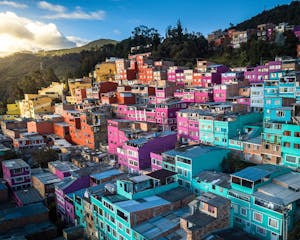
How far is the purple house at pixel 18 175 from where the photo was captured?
28766mm

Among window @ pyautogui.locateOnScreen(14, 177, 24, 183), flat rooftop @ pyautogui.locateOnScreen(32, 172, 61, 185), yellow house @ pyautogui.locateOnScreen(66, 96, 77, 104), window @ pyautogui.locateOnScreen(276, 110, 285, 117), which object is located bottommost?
window @ pyautogui.locateOnScreen(14, 177, 24, 183)

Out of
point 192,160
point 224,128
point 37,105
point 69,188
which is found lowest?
point 69,188

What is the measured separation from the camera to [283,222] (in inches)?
635

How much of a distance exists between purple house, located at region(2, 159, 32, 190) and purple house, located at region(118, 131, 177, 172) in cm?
969

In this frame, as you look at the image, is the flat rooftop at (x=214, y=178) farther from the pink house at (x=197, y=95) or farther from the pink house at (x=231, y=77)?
the pink house at (x=231, y=77)

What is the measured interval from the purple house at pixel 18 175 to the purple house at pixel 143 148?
9693 mm

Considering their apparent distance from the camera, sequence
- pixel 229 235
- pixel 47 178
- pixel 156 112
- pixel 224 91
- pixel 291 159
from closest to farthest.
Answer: pixel 229 235, pixel 291 159, pixel 47 178, pixel 224 91, pixel 156 112

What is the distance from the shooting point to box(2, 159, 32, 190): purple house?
28766 mm

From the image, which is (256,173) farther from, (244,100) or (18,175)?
(18,175)

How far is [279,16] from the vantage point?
80688 millimetres

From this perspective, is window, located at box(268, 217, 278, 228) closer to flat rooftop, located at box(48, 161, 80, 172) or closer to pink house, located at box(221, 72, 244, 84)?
flat rooftop, located at box(48, 161, 80, 172)

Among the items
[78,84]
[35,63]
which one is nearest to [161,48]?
[78,84]

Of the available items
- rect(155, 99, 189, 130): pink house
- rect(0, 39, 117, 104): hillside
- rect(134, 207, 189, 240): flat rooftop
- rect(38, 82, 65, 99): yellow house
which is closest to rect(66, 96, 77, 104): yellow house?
rect(38, 82, 65, 99): yellow house

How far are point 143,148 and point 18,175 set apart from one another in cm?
1301
